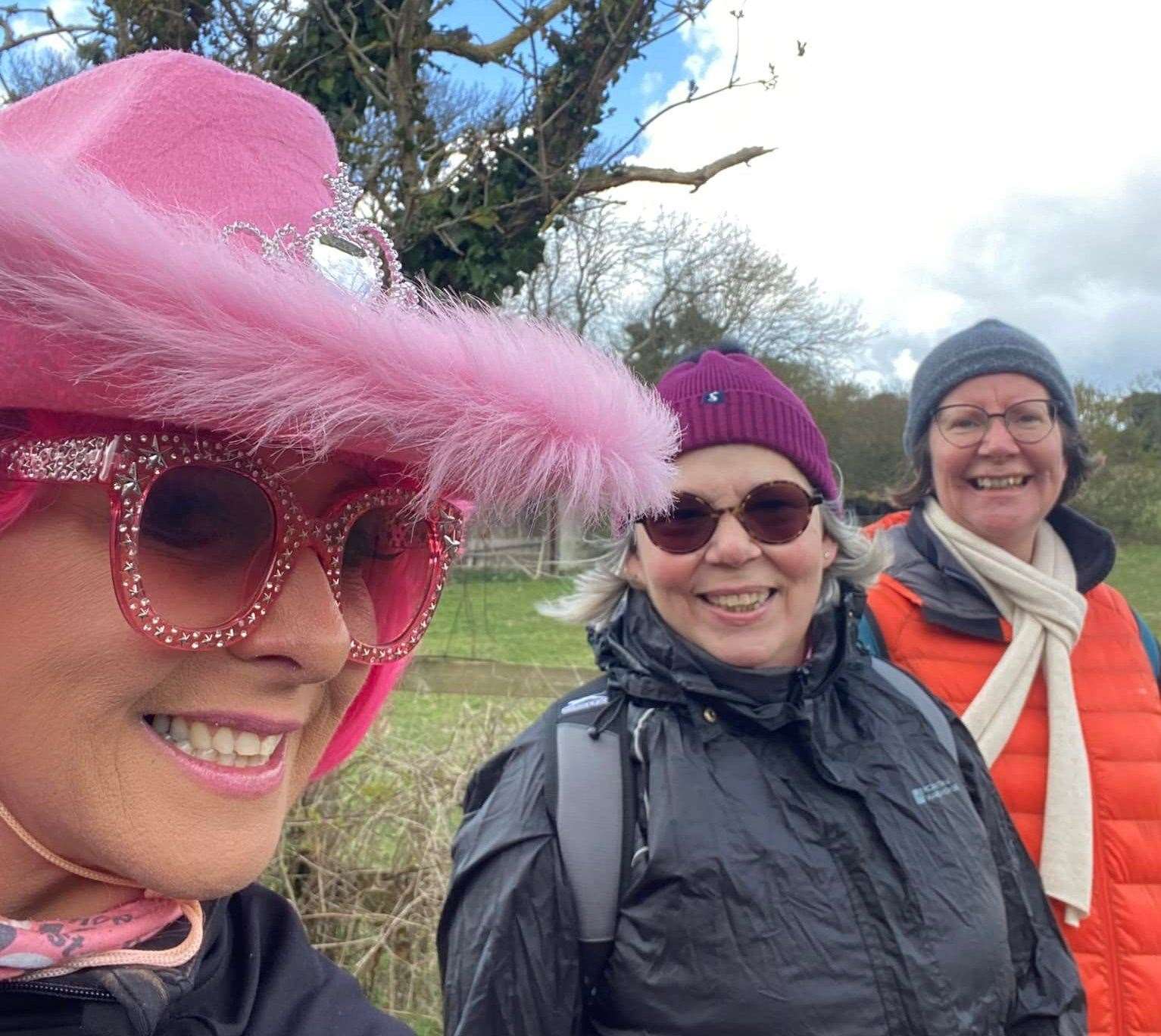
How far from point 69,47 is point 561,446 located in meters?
2.72

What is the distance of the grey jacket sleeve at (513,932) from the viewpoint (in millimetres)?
1459

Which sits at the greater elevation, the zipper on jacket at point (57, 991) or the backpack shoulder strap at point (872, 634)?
the backpack shoulder strap at point (872, 634)

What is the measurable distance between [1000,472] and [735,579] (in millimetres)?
993

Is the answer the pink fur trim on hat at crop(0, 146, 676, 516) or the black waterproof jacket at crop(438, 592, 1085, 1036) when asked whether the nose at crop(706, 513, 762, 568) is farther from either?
the pink fur trim on hat at crop(0, 146, 676, 516)

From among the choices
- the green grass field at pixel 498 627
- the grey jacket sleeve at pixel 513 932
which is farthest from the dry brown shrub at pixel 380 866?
the grey jacket sleeve at pixel 513 932

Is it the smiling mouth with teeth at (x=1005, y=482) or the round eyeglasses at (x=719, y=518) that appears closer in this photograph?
the round eyeglasses at (x=719, y=518)

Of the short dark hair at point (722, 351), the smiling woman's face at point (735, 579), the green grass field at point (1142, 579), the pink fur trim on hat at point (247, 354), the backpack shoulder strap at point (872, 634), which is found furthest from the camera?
the green grass field at point (1142, 579)

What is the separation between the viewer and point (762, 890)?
5.00ft

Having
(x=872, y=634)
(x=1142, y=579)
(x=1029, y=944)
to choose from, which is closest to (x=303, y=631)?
(x=1029, y=944)

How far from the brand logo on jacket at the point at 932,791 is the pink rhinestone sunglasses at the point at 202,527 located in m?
1.13

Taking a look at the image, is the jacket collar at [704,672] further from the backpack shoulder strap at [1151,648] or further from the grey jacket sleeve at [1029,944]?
the backpack shoulder strap at [1151,648]

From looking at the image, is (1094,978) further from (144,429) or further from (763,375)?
(144,429)

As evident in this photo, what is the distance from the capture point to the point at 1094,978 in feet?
6.75

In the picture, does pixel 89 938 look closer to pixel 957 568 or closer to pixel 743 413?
pixel 743 413
